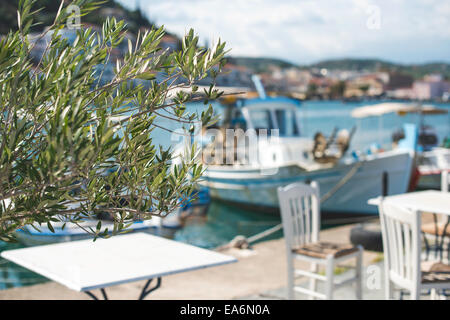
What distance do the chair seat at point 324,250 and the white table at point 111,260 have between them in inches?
38.9

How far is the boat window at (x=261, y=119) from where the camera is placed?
38.2 ft

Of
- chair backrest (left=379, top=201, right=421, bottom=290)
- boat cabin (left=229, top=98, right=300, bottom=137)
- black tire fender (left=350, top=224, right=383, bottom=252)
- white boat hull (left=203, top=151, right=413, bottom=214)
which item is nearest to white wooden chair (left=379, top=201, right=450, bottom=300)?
chair backrest (left=379, top=201, right=421, bottom=290)

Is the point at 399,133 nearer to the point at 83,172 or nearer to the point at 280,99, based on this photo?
the point at 280,99

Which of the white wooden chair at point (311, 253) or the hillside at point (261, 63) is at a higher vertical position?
the hillside at point (261, 63)

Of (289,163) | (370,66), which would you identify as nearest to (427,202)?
(289,163)

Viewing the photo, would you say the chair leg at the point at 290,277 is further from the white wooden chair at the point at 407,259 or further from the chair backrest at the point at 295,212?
the white wooden chair at the point at 407,259

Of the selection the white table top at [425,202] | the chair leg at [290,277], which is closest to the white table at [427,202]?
the white table top at [425,202]

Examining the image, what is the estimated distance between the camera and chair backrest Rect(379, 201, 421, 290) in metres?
2.79

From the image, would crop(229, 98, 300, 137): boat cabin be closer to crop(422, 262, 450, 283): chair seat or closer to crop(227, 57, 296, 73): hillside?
crop(422, 262, 450, 283): chair seat

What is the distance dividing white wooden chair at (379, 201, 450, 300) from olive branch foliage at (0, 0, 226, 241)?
191cm

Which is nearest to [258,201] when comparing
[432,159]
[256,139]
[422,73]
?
[256,139]

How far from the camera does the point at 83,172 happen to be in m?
0.90
